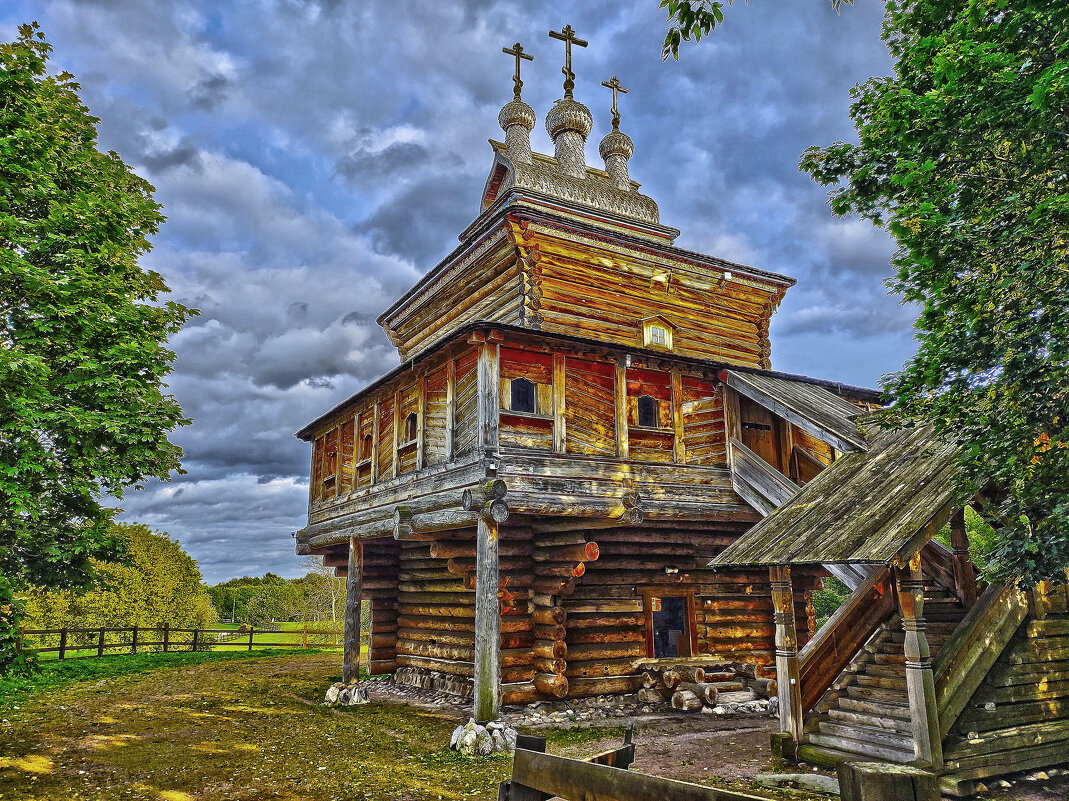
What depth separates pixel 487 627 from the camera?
12.5 meters

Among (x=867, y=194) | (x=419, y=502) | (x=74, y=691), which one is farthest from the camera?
(x=74, y=691)

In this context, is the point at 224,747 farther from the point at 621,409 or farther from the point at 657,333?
the point at 657,333

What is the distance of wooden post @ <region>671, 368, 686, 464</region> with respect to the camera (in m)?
15.6

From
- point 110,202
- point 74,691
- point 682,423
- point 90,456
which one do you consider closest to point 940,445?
point 682,423

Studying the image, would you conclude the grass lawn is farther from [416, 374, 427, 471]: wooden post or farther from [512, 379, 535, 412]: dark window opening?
[512, 379, 535, 412]: dark window opening

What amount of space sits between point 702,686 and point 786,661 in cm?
527

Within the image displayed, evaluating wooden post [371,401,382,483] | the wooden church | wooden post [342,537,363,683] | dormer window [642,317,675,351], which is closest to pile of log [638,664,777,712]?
the wooden church

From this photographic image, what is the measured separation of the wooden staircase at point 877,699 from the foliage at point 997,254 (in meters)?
2.91

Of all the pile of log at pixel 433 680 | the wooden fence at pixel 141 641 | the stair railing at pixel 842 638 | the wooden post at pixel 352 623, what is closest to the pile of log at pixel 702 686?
the pile of log at pixel 433 680

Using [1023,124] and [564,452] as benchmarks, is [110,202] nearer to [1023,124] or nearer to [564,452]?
[564,452]

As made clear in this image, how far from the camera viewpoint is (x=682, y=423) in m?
15.8

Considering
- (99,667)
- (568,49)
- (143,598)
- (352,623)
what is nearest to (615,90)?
(568,49)

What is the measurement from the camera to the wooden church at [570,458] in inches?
540

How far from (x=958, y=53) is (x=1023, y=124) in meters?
1.00
